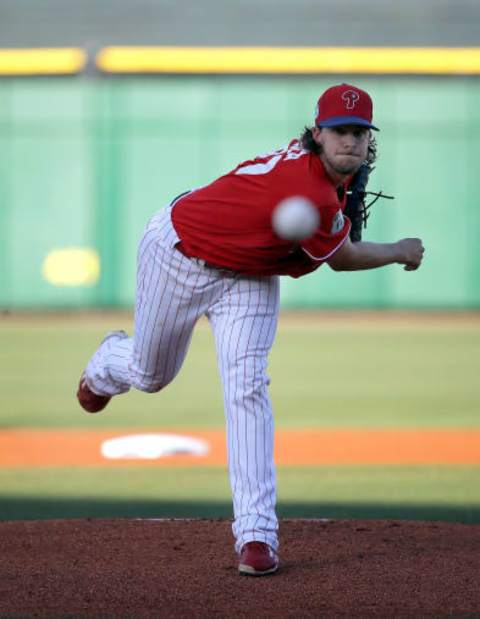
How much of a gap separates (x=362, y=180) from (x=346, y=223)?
0.28 m

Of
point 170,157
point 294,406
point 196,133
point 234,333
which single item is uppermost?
point 196,133

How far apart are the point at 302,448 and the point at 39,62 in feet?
49.0

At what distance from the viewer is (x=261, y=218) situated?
4.07m

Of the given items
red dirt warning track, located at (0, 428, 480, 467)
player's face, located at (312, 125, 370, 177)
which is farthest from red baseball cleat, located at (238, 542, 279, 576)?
red dirt warning track, located at (0, 428, 480, 467)

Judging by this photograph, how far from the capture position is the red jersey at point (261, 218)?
402cm

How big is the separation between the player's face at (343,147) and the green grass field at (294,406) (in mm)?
2177

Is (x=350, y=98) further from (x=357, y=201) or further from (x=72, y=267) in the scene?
(x=72, y=267)

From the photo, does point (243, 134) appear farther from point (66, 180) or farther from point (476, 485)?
point (476, 485)

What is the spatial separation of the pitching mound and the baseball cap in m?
1.43

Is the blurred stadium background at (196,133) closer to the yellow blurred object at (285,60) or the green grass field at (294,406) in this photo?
the yellow blurred object at (285,60)

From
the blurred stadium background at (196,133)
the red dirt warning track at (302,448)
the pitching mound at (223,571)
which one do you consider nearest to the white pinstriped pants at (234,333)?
the pitching mound at (223,571)

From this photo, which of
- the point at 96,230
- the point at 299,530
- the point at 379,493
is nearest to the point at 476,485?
the point at 379,493

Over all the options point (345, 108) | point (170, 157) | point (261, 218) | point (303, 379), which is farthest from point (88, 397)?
point (170, 157)

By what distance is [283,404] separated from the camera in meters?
9.85
